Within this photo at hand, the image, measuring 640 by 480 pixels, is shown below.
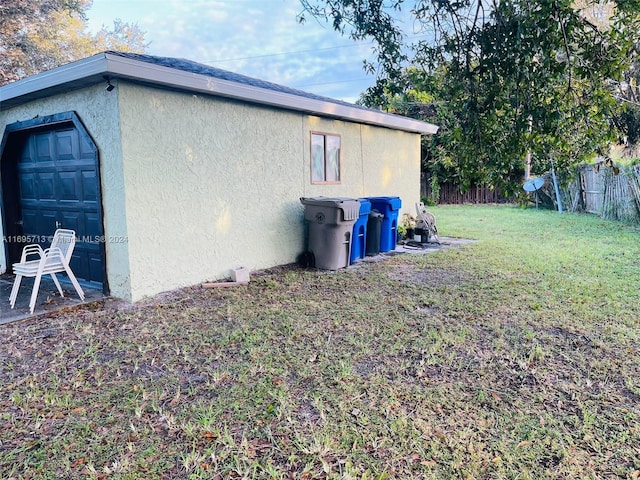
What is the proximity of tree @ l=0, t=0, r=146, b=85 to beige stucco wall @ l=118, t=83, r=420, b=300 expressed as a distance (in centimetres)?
1370

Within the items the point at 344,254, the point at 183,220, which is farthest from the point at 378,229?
the point at 183,220

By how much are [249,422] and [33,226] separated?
601cm

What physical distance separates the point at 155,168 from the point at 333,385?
12.5 ft

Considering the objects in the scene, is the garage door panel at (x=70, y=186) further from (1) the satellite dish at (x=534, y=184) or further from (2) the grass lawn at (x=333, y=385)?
(1) the satellite dish at (x=534, y=184)

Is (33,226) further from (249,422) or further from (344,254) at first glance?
(249,422)

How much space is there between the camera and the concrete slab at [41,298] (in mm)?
4883

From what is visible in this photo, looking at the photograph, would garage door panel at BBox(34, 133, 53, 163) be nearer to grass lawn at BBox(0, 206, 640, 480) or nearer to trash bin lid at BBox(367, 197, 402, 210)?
grass lawn at BBox(0, 206, 640, 480)

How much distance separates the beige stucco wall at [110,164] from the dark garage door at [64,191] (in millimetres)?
132

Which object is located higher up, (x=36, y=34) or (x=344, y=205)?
(x=36, y=34)

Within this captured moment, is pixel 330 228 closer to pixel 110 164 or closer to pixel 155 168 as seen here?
pixel 155 168

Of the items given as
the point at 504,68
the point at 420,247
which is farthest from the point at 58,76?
the point at 420,247

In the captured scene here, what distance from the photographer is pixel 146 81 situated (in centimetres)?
516

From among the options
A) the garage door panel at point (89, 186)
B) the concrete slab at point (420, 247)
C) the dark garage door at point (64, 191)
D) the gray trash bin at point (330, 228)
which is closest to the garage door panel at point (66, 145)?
the dark garage door at point (64, 191)

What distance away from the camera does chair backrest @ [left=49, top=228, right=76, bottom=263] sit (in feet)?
17.4
